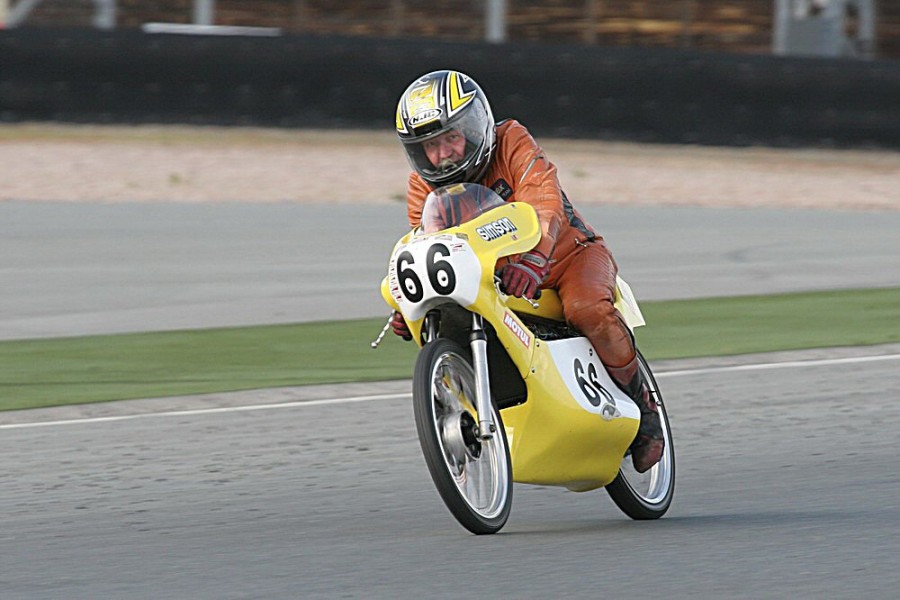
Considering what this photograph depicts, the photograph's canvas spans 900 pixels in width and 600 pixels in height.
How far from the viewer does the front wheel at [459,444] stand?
17.8ft

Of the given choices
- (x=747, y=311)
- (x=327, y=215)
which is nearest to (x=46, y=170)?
(x=327, y=215)

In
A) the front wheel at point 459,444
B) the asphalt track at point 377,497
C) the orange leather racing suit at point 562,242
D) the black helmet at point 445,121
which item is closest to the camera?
the asphalt track at point 377,497

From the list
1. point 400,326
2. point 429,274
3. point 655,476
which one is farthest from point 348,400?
point 429,274

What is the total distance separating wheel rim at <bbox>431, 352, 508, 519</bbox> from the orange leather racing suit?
59 cm

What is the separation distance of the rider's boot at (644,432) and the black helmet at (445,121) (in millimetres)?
1036

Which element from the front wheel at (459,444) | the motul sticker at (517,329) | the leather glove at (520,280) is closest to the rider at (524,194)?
the leather glove at (520,280)

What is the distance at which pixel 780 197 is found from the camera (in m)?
21.0

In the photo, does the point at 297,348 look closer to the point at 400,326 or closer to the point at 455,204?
the point at 400,326

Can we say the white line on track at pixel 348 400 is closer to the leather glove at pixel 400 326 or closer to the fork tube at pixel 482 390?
the leather glove at pixel 400 326

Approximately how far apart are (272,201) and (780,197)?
613 cm

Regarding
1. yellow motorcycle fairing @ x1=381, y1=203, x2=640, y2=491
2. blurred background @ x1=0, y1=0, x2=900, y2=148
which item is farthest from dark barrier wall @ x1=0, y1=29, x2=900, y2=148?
yellow motorcycle fairing @ x1=381, y1=203, x2=640, y2=491

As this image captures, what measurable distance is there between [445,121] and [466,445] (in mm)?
1070

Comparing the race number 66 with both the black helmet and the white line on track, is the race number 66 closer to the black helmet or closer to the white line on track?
the black helmet

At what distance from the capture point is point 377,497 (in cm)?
680
